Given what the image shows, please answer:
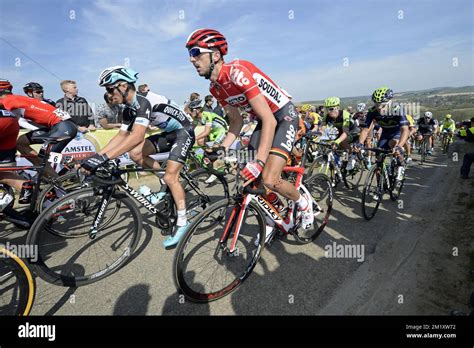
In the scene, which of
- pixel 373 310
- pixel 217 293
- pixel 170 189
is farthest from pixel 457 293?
pixel 170 189

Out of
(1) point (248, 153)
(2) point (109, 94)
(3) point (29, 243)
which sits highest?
(2) point (109, 94)

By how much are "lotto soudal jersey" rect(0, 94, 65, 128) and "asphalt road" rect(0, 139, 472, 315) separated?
210cm

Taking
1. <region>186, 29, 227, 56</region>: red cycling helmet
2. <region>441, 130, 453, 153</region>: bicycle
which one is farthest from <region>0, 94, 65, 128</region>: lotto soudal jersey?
<region>441, 130, 453, 153</region>: bicycle

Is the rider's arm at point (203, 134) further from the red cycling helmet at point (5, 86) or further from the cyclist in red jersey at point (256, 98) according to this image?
the red cycling helmet at point (5, 86)

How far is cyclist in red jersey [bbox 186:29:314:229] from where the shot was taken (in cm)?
244

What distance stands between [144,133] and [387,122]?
520cm

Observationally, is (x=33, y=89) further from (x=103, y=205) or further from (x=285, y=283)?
(x=285, y=283)

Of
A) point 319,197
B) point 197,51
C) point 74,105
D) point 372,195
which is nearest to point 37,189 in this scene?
point 197,51

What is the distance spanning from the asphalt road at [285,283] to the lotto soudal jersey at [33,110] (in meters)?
2.10

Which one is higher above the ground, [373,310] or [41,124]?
[41,124]

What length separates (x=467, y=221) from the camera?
408 cm
